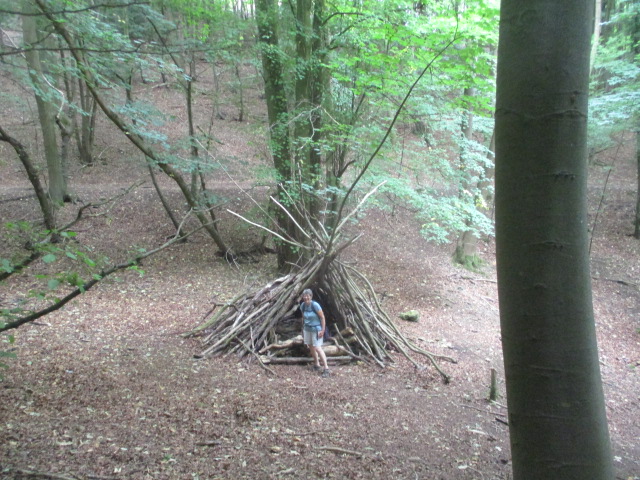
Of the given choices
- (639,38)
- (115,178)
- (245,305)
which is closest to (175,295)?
(245,305)

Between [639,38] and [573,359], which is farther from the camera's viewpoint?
[639,38]

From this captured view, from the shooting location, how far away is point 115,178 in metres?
15.9

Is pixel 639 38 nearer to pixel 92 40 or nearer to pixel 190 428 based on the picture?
pixel 92 40

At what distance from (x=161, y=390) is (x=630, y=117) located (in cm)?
1405

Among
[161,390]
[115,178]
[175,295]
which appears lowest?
[175,295]

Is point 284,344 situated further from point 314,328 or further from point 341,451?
point 341,451

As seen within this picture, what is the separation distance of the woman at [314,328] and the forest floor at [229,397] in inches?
12.3

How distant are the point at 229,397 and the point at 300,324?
2.29m

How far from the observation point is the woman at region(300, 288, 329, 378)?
6.21 m

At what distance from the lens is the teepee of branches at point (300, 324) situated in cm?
652

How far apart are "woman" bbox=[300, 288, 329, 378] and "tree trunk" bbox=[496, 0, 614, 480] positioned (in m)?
4.99

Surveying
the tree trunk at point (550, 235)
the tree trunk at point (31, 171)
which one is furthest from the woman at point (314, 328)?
the tree trunk at point (550, 235)

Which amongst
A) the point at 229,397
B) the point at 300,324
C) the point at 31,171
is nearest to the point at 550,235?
the point at 229,397

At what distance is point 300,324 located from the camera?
7.07m
